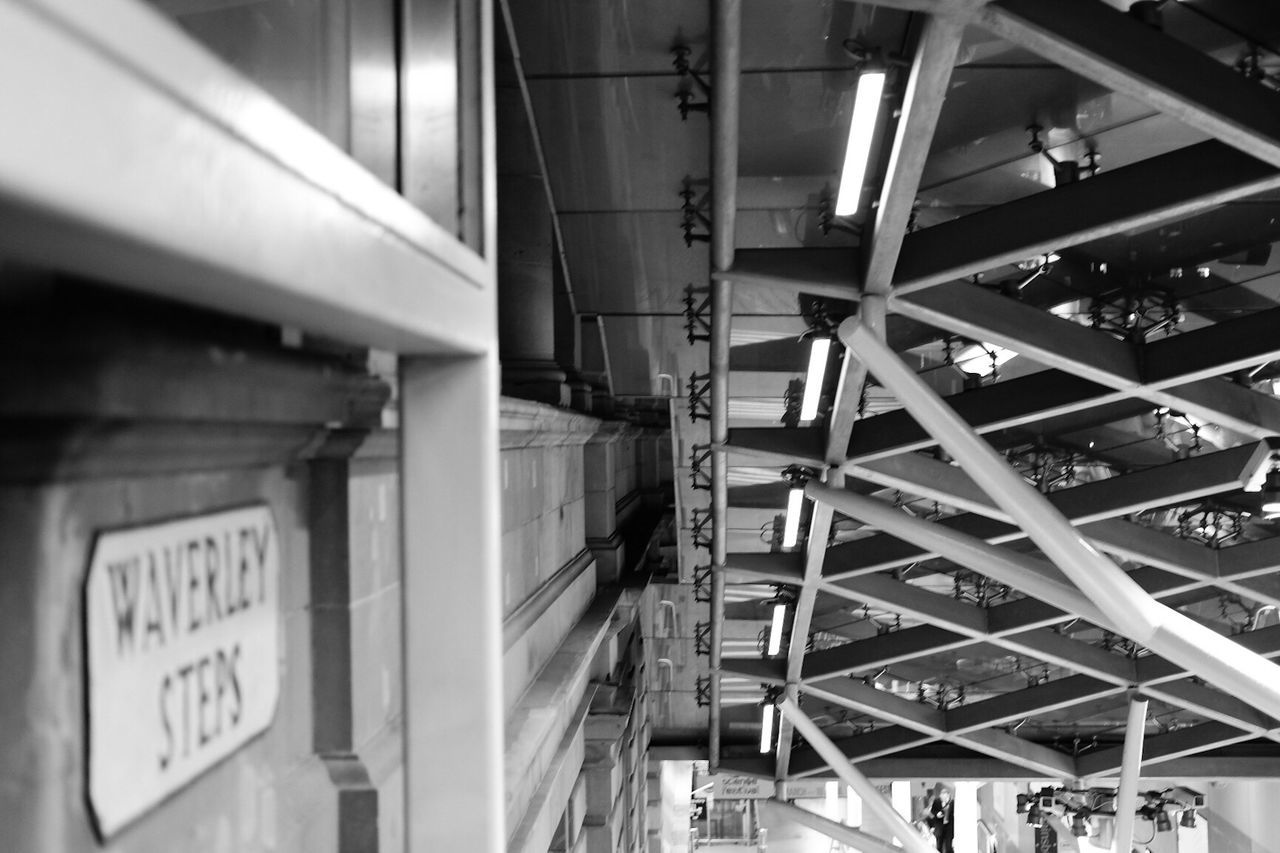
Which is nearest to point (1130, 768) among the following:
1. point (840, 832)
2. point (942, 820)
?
point (840, 832)

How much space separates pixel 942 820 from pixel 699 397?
28.8 m

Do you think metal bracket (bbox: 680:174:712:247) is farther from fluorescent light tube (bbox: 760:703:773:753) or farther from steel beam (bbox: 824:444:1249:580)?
fluorescent light tube (bbox: 760:703:773:753)

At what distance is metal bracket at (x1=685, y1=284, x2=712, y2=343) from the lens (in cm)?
870

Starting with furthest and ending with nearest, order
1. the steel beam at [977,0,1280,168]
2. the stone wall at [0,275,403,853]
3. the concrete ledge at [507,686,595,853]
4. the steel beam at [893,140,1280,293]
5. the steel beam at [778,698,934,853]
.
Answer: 1. the steel beam at [778,698,934,853]
2. the concrete ledge at [507,686,595,853]
3. the steel beam at [893,140,1280,293]
4. the steel beam at [977,0,1280,168]
5. the stone wall at [0,275,403,853]

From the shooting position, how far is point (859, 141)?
5.57m

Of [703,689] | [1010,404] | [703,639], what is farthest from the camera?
[703,689]

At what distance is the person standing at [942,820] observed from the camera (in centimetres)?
3479

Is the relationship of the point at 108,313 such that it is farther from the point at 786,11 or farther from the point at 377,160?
the point at 786,11

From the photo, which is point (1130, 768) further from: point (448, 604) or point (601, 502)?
point (448, 604)

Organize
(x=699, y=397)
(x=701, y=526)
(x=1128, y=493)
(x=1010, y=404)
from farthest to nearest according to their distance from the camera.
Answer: (x=701, y=526) → (x=699, y=397) → (x=1128, y=493) → (x=1010, y=404)

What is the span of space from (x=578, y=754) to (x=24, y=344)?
8.16 meters

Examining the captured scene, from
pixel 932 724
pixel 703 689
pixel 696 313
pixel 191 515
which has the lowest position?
pixel 932 724

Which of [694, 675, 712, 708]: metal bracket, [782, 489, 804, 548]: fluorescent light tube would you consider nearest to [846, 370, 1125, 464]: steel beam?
[782, 489, 804, 548]: fluorescent light tube

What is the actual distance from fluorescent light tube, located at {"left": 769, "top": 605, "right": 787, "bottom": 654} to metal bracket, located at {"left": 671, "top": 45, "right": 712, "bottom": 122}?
7267 mm
